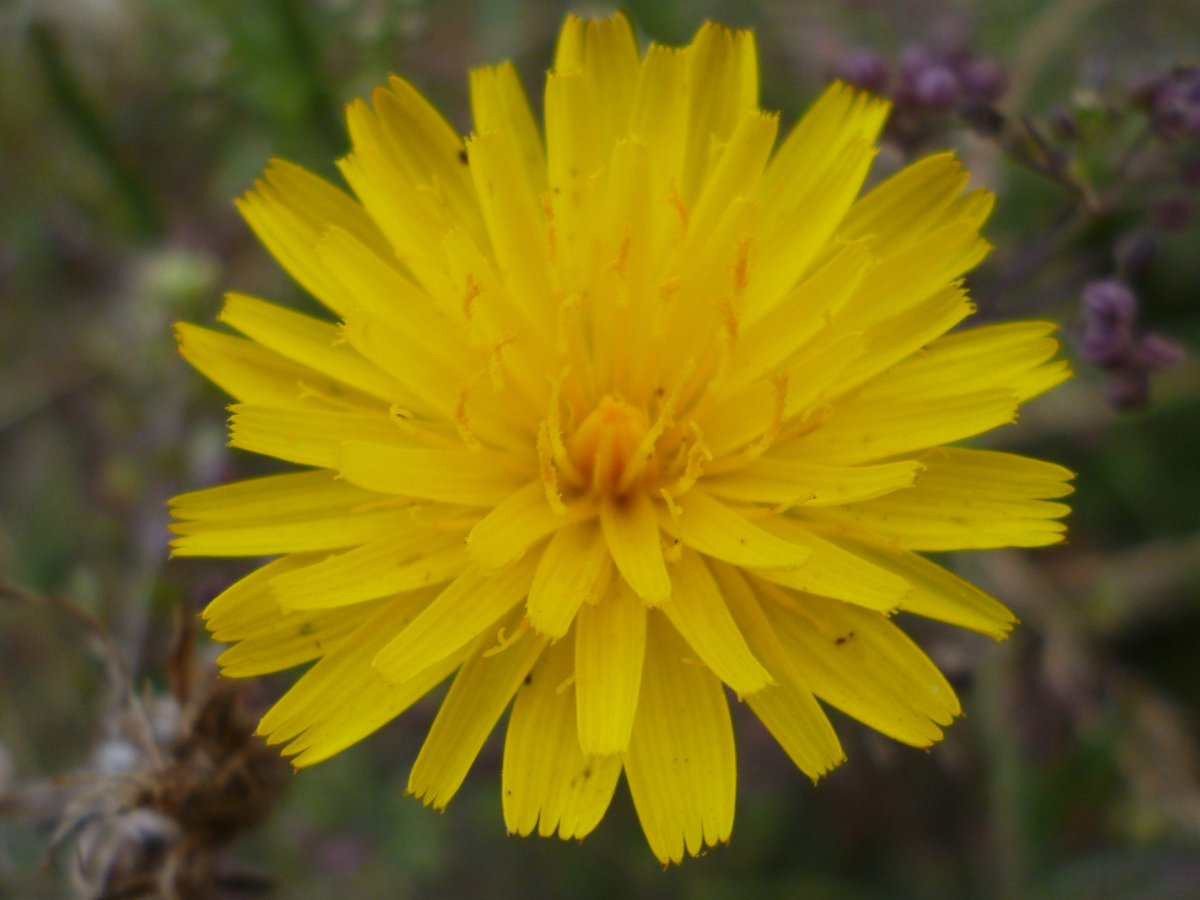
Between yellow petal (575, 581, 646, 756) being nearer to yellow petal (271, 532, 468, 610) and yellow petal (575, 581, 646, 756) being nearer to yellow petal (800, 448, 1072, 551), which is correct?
yellow petal (271, 532, 468, 610)

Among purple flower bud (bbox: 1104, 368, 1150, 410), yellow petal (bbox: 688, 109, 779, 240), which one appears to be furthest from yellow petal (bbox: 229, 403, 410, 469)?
purple flower bud (bbox: 1104, 368, 1150, 410)

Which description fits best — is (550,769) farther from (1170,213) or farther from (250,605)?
(1170,213)

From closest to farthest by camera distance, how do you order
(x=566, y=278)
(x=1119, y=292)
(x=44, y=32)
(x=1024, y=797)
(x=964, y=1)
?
(x=566, y=278) → (x=1119, y=292) → (x=1024, y=797) → (x=44, y=32) → (x=964, y=1)

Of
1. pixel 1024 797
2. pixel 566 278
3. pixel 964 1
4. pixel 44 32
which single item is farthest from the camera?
pixel 964 1

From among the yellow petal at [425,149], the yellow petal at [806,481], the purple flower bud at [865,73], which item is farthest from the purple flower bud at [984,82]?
the yellow petal at [425,149]

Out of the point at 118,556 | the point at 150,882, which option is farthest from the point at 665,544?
the point at 118,556

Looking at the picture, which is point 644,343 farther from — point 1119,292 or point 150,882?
point 150,882
